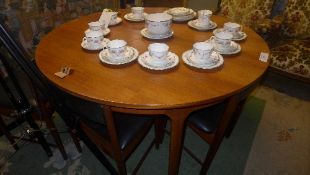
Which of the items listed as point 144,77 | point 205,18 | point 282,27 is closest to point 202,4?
point 282,27

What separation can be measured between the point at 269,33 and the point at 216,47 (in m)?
1.23

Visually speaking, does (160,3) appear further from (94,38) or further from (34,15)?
(94,38)

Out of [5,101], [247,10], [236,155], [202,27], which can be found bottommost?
[236,155]

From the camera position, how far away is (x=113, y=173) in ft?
4.32

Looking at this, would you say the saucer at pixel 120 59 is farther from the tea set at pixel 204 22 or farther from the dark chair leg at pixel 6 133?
the dark chair leg at pixel 6 133

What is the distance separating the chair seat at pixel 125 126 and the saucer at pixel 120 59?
29 centimetres

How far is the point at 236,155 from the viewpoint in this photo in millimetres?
1659

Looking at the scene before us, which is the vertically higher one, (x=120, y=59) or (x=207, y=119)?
(x=120, y=59)

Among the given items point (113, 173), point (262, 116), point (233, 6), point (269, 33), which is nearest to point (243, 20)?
point (233, 6)

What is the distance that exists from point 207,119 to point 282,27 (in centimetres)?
166

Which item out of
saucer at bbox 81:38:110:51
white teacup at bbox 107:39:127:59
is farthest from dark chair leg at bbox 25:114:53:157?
white teacup at bbox 107:39:127:59

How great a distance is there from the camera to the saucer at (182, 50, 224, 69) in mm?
1072

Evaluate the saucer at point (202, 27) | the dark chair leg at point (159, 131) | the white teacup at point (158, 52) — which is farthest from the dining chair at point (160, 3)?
the white teacup at point (158, 52)

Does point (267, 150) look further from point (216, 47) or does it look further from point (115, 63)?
point (115, 63)
